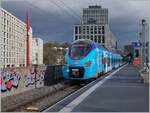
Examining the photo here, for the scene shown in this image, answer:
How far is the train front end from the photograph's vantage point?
1134 inches

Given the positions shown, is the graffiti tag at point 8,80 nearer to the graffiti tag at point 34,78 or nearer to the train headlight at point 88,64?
the graffiti tag at point 34,78

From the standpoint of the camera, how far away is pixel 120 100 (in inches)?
605

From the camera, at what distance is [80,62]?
28812 millimetres

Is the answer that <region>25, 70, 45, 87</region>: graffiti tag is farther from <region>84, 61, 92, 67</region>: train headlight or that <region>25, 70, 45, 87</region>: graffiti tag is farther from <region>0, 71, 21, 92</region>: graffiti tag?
→ <region>84, 61, 92, 67</region>: train headlight

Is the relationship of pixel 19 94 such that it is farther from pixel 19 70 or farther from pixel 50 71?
pixel 50 71

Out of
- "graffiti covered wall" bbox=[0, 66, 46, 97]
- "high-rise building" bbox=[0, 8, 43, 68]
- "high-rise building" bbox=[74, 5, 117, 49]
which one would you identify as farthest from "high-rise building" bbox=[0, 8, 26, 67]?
"high-rise building" bbox=[74, 5, 117, 49]

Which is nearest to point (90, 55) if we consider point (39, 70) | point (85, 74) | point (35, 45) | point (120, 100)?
point (85, 74)

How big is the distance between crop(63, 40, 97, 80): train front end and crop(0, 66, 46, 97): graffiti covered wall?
209 centimetres

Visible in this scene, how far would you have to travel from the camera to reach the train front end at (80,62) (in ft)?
94.5

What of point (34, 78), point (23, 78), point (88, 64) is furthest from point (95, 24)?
point (23, 78)

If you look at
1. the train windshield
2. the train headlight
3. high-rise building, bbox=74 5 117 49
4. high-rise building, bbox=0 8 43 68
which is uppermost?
high-rise building, bbox=74 5 117 49

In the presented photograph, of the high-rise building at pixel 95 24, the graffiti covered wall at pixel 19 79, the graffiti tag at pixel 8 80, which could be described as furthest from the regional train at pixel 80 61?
the high-rise building at pixel 95 24

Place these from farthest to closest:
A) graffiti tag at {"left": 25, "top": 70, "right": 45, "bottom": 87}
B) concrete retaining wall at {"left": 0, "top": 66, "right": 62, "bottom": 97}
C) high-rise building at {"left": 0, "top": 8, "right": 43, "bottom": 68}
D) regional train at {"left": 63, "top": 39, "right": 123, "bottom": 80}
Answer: high-rise building at {"left": 0, "top": 8, "right": 43, "bottom": 68} → regional train at {"left": 63, "top": 39, "right": 123, "bottom": 80} → graffiti tag at {"left": 25, "top": 70, "right": 45, "bottom": 87} → concrete retaining wall at {"left": 0, "top": 66, "right": 62, "bottom": 97}

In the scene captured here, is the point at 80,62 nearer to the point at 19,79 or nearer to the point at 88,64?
A: the point at 88,64
